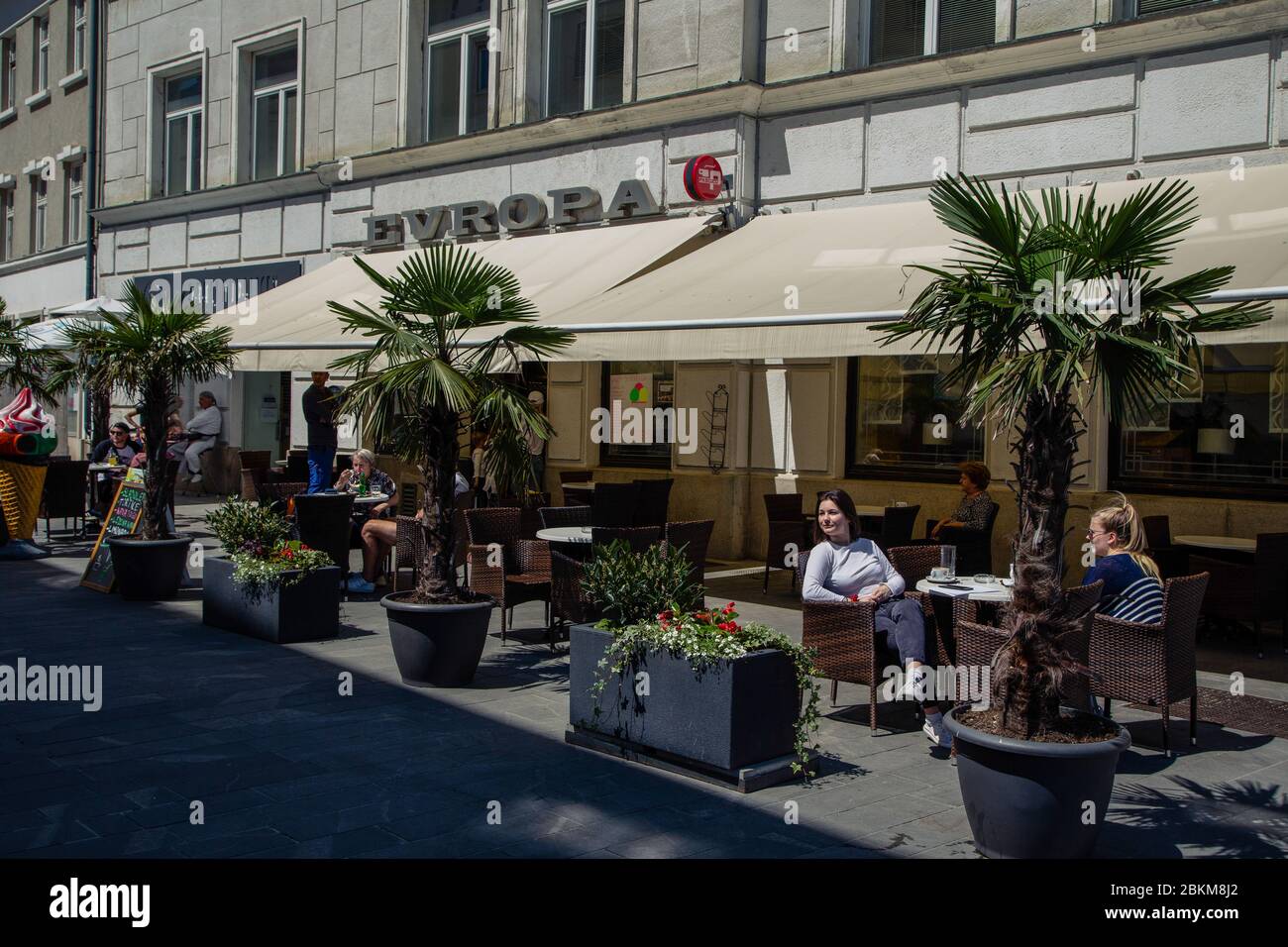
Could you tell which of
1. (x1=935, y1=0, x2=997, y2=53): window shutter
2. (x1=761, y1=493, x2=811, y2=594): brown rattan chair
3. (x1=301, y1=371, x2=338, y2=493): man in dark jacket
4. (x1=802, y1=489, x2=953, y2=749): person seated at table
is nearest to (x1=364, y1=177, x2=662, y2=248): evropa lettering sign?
(x1=301, y1=371, x2=338, y2=493): man in dark jacket

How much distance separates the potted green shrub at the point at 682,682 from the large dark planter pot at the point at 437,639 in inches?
48.7

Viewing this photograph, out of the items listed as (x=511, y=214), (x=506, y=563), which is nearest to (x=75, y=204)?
(x=511, y=214)

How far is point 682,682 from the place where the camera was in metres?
5.27

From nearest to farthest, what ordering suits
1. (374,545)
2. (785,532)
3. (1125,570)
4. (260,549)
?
(1125,570) < (260,549) < (374,545) < (785,532)

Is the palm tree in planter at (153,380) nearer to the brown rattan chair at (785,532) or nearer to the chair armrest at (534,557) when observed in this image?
the chair armrest at (534,557)

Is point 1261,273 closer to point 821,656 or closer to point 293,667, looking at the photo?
point 821,656

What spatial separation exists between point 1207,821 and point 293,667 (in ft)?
16.7

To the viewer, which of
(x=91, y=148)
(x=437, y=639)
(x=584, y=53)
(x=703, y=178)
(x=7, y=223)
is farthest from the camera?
(x=7, y=223)

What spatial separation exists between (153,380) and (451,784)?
A: 18.9 feet

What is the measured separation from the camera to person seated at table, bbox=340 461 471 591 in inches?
402

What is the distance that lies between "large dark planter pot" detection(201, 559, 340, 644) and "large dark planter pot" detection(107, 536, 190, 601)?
1.34m

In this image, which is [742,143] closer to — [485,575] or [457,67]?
[457,67]

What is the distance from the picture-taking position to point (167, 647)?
310 inches

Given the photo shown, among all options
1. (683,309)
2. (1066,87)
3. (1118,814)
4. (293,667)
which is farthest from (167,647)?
(1066,87)
